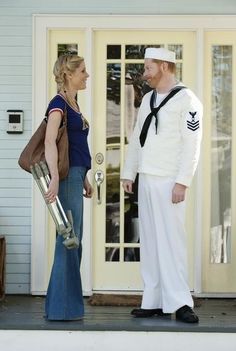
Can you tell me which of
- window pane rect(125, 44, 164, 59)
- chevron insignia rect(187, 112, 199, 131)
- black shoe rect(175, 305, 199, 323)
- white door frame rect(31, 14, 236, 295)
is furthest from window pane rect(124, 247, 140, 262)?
chevron insignia rect(187, 112, 199, 131)

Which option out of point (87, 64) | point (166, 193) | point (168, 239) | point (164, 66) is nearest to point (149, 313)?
point (168, 239)

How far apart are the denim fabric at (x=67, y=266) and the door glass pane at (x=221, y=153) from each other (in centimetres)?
165

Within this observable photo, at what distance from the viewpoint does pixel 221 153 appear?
6.10 metres

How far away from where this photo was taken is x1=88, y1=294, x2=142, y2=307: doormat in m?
5.59

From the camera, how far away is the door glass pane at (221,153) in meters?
6.07

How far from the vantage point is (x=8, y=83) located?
6016 mm

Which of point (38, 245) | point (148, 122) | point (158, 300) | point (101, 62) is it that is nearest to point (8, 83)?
A: point (101, 62)

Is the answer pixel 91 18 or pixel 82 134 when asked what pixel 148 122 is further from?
pixel 91 18

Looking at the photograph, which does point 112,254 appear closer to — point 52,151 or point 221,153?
point 221,153

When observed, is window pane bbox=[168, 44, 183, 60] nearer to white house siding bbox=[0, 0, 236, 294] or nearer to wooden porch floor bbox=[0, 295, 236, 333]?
white house siding bbox=[0, 0, 236, 294]

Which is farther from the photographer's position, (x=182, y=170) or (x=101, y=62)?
(x=101, y=62)

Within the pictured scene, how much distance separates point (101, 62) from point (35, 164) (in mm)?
1733

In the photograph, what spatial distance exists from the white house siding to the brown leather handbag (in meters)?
1.42

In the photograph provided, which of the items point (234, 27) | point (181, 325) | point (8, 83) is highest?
point (234, 27)
